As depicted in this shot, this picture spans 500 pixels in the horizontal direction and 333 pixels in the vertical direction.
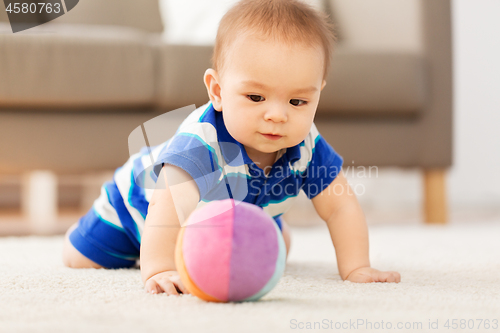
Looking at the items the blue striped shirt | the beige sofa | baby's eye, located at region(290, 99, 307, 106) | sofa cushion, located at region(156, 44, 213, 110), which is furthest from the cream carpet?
sofa cushion, located at region(156, 44, 213, 110)

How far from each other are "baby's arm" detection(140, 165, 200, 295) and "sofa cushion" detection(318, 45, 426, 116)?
78 cm

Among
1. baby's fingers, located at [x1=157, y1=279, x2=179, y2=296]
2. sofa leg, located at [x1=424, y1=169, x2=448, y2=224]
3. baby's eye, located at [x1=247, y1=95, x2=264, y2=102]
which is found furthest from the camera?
sofa leg, located at [x1=424, y1=169, x2=448, y2=224]

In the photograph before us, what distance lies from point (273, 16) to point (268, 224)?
1.01ft

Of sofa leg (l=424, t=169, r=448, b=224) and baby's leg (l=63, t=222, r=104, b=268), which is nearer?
baby's leg (l=63, t=222, r=104, b=268)

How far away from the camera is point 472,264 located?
0.84 meters

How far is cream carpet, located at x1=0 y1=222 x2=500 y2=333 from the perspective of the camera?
43cm

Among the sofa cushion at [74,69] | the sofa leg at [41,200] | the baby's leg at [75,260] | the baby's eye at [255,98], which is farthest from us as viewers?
the sofa leg at [41,200]

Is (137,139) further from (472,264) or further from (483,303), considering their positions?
(483,303)

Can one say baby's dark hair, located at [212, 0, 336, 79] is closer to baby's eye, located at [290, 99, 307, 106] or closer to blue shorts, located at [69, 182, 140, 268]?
baby's eye, located at [290, 99, 307, 106]

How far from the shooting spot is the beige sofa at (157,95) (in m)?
1.25

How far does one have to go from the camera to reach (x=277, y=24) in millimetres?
681

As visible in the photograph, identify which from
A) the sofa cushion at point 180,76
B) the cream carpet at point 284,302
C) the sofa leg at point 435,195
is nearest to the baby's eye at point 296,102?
the cream carpet at point 284,302

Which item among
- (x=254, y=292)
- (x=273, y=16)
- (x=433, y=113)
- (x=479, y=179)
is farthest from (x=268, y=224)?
(x=479, y=179)

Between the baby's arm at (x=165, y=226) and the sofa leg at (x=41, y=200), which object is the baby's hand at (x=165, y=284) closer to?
the baby's arm at (x=165, y=226)
